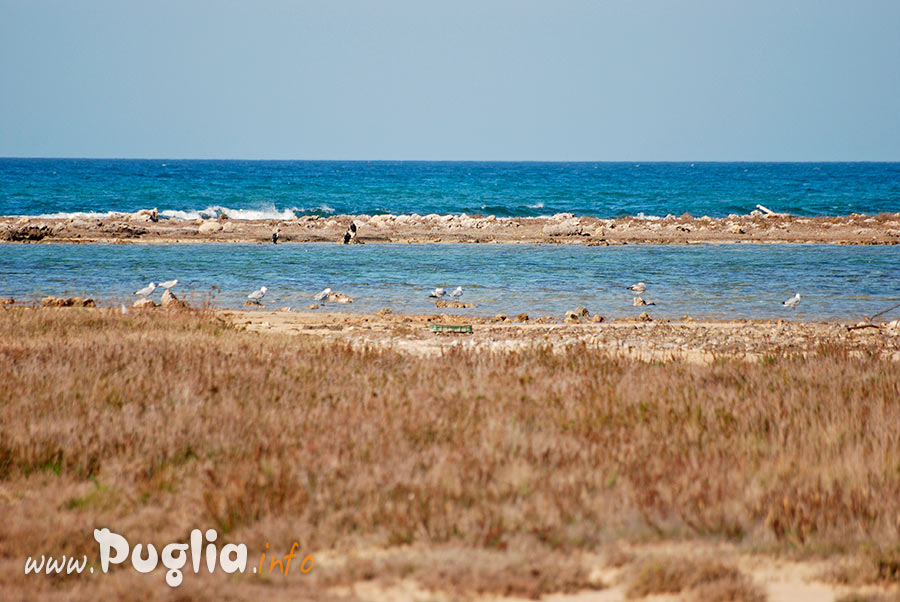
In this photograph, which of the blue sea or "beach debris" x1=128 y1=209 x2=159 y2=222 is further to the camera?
"beach debris" x1=128 y1=209 x2=159 y2=222

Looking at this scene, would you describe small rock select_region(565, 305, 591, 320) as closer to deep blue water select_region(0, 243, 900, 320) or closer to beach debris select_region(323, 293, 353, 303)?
deep blue water select_region(0, 243, 900, 320)

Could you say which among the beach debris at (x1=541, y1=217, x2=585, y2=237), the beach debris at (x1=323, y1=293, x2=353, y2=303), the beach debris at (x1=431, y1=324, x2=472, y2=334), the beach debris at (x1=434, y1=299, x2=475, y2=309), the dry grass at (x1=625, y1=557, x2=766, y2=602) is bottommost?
the beach debris at (x1=323, y1=293, x2=353, y2=303)

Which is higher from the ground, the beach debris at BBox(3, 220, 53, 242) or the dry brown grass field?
the dry brown grass field

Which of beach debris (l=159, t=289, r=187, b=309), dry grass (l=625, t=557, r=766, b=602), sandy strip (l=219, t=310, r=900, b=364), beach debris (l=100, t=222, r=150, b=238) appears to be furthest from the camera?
beach debris (l=100, t=222, r=150, b=238)

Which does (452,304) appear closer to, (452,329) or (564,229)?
(452,329)

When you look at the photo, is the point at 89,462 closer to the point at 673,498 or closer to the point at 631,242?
the point at 673,498

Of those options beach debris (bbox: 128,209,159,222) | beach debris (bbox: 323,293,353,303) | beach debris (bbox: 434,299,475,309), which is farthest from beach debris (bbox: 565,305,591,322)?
beach debris (bbox: 128,209,159,222)

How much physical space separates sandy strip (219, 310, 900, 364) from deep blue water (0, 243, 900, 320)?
163 centimetres

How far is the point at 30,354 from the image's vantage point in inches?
350

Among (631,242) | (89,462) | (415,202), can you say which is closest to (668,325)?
(89,462)

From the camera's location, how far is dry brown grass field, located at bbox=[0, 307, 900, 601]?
4.71 metres

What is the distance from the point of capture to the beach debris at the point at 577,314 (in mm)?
15773

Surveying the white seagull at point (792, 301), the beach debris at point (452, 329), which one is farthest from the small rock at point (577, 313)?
the white seagull at point (792, 301)

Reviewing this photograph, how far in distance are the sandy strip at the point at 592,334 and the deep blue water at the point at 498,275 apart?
163 cm
